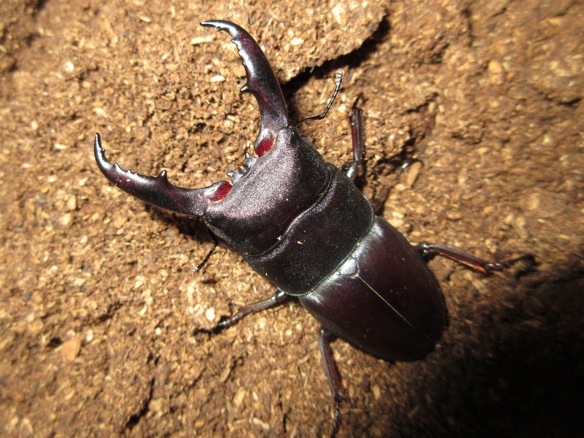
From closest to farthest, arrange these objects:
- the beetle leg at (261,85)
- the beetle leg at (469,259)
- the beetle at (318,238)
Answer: the beetle leg at (261,85) → the beetle at (318,238) → the beetle leg at (469,259)

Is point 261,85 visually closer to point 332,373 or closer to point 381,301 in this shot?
point 381,301

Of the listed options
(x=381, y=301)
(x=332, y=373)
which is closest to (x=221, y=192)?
(x=381, y=301)

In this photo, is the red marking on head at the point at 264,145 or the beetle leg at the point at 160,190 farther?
the red marking on head at the point at 264,145

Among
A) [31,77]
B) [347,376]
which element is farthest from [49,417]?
[31,77]

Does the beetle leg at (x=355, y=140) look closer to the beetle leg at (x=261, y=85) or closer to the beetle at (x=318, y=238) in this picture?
the beetle at (x=318, y=238)

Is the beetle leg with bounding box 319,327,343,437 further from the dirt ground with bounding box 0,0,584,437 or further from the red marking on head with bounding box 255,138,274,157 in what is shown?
the red marking on head with bounding box 255,138,274,157

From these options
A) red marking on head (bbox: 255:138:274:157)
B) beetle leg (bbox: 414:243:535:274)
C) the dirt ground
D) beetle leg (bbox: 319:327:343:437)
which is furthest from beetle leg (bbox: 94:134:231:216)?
beetle leg (bbox: 414:243:535:274)

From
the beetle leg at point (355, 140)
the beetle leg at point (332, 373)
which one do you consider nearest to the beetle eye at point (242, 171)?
the beetle leg at point (355, 140)
